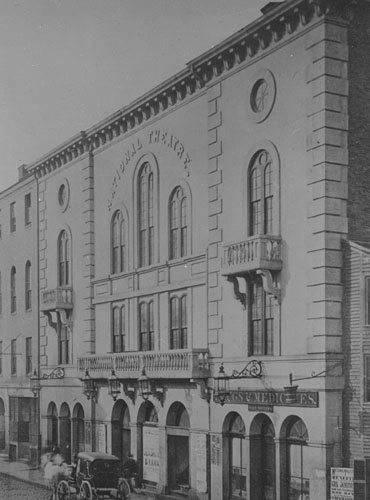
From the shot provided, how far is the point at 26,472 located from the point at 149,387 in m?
11.6

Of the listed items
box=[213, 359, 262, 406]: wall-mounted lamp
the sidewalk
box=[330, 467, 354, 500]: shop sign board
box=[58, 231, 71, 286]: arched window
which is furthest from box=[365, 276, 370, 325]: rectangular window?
box=[58, 231, 71, 286]: arched window

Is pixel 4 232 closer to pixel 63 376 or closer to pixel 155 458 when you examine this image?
pixel 63 376

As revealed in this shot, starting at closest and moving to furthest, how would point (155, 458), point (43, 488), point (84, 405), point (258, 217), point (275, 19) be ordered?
point (275, 19) → point (258, 217) → point (155, 458) → point (43, 488) → point (84, 405)

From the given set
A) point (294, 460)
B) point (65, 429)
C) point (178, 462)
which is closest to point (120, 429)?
point (178, 462)

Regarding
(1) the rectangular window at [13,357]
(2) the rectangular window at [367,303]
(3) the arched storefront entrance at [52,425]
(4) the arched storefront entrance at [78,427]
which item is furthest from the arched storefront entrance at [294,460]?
(1) the rectangular window at [13,357]

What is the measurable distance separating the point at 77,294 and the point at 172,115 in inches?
432

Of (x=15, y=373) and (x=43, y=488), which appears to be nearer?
(x=43, y=488)

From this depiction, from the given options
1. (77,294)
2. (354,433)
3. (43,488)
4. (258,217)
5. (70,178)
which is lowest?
(43,488)

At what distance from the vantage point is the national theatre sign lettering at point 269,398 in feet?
72.6

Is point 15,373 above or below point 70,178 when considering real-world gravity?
below

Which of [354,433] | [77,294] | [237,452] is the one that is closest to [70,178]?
[77,294]

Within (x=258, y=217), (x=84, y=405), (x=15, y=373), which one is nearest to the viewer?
(x=258, y=217)

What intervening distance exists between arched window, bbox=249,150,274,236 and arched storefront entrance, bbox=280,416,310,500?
18.4ft

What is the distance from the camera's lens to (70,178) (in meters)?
38.8
